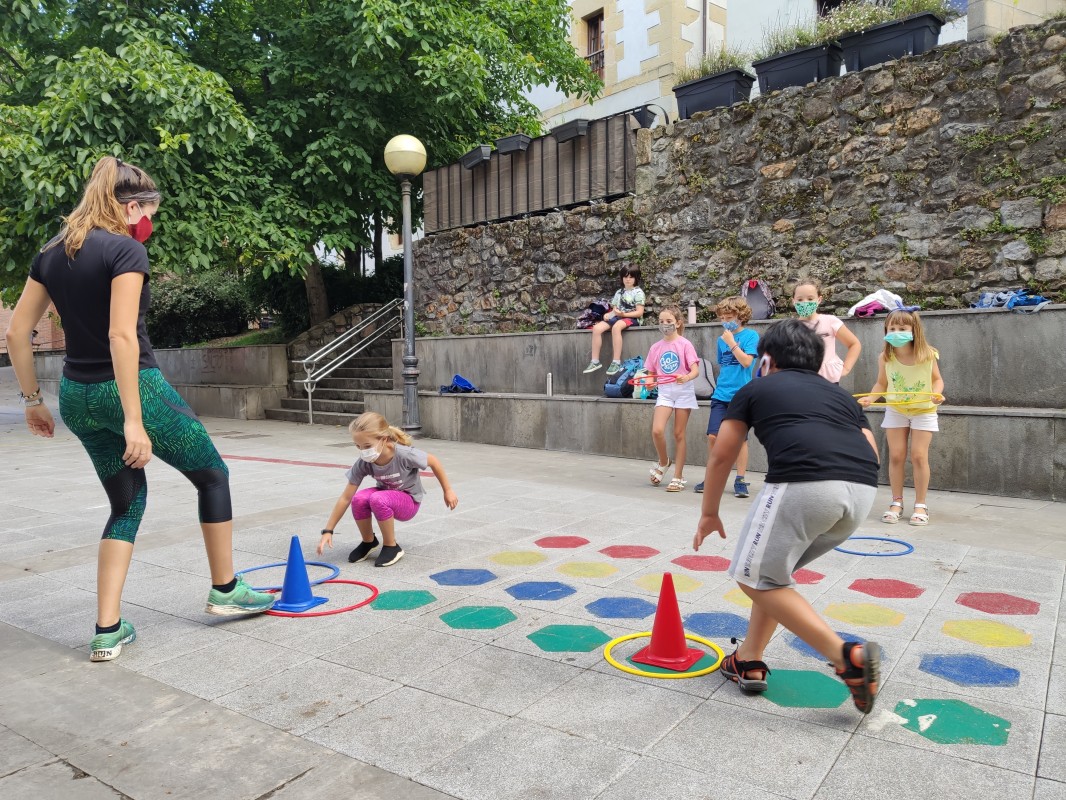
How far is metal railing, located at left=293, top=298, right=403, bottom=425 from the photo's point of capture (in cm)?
1527

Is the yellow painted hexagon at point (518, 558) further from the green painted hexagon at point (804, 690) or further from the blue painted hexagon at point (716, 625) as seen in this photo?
the green painted hexagon at point (804, 690)

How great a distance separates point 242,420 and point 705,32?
45.3ft

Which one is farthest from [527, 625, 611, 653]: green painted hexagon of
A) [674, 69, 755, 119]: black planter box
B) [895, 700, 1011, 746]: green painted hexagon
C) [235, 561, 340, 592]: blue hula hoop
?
[674, 69, 755, 119]: black planter box

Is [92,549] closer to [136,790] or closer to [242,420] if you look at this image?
[136,790]

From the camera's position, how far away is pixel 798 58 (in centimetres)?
991

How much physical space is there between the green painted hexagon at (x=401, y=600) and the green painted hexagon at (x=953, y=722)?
2.37 meters

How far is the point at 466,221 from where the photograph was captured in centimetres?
1428

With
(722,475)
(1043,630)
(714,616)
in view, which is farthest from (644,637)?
(1043,630)

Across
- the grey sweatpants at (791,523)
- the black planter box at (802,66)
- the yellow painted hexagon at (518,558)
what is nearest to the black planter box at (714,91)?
the black planter box at (802,66)

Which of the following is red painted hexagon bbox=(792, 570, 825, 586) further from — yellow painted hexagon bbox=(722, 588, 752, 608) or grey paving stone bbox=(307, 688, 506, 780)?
grey paving stone bbox=(307, 688, 506, 780)

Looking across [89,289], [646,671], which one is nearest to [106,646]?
[89,289]

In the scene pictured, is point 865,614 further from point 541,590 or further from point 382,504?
point 382,504

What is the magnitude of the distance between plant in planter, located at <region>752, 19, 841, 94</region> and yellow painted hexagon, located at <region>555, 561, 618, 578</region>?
7.48m

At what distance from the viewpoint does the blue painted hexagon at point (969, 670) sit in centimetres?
323
